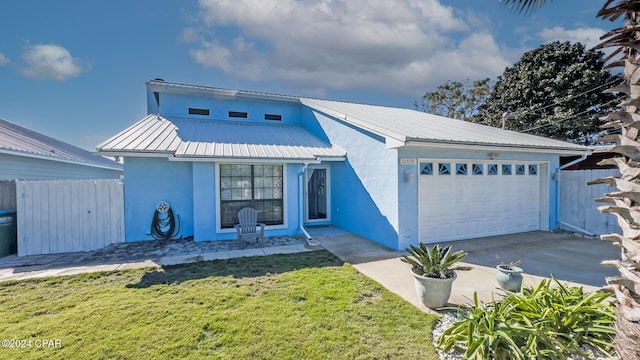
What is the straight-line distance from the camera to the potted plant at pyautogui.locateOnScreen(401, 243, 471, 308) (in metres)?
4.38

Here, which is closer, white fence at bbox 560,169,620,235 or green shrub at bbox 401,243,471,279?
green shrub at bbox 401,243,471,279

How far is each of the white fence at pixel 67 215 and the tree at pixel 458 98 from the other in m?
28.7

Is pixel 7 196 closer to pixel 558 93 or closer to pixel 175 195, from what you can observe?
pixel 175 195

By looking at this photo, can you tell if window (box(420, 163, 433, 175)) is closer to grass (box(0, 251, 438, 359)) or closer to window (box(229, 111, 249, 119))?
grass (box(0, 251, 438, 359))

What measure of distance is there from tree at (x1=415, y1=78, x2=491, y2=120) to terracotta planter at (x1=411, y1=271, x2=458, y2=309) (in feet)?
88.8

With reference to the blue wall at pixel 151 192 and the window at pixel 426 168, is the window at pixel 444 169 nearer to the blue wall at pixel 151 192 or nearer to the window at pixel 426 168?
the window at pixel 426 168

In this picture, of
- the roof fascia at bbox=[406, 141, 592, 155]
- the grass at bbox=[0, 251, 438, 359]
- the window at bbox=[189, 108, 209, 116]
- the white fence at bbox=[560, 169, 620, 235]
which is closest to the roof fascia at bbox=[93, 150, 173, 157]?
the grass at bbox=[0, 251, 438, 359]

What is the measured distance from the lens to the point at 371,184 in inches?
358

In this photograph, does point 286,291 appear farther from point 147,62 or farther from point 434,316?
point 147,62

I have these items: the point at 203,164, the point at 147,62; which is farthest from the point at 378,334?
the point at 147,62

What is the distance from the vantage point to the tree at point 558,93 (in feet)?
58.9

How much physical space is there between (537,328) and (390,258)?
3.98m

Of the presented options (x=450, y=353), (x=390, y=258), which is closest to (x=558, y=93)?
(x=390, y=258)

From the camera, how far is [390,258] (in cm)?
720
